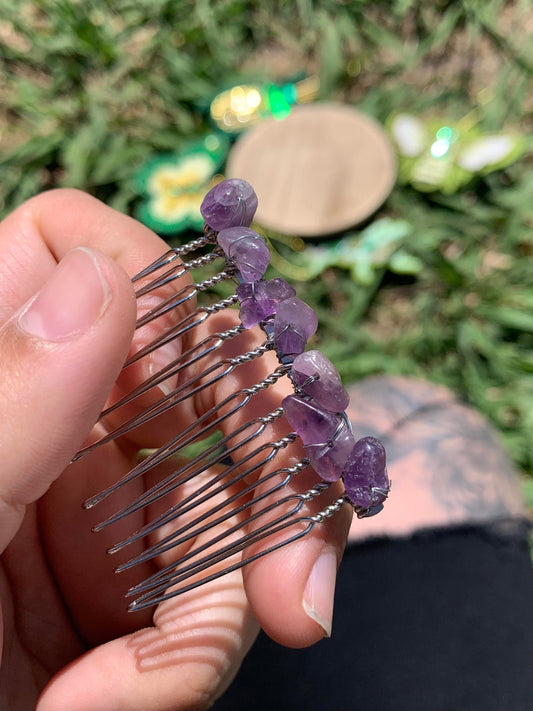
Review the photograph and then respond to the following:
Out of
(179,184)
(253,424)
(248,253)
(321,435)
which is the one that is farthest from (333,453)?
(179,184)

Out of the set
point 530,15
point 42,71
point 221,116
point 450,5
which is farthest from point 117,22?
point 530,15

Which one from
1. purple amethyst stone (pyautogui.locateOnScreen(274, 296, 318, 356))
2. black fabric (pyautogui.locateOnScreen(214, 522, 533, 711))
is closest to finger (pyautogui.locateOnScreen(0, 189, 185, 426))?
purple amethyst stone (pyautogui.locateOnScreen(274, 296, 318, 356))

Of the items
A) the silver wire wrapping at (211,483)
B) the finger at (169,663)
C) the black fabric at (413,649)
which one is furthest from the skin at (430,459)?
the silver wire wrapping at (211,483)

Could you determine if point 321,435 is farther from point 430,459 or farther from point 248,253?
point 430,459

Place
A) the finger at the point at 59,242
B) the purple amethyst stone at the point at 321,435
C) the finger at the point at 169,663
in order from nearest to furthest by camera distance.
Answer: the purple amethyst stone at the point at 321,435 → the finger at the point at 169,663 → the finger at the point at 59,242

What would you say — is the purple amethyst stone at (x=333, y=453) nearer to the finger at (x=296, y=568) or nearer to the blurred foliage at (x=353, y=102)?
the finger at (x=296, y=568)

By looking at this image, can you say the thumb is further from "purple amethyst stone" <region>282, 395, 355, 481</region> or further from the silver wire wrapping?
"purple amethyst stone" <region>282, 395, 355, 481</region>
